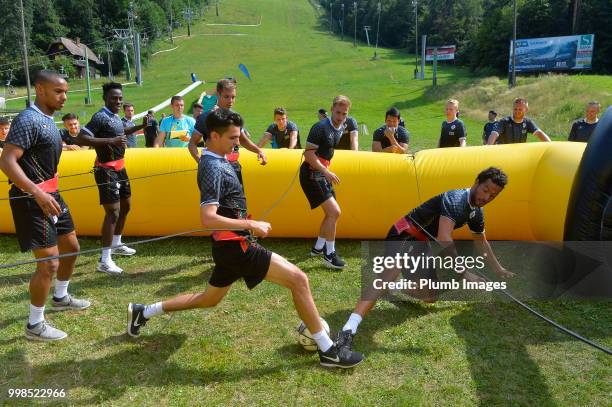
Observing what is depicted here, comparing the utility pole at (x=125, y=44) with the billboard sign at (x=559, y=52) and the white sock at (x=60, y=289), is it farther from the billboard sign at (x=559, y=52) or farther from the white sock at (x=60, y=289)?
the white sock at (x=60, y=289)

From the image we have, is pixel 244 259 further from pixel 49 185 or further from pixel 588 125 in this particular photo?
pixel 588 125

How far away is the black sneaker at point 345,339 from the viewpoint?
3.60m

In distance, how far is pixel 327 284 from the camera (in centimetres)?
508

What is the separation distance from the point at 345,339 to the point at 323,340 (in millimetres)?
241

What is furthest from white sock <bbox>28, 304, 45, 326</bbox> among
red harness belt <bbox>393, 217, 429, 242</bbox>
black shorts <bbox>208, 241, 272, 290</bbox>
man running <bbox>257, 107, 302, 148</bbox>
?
man running <bbox>257, 107, 302, 148</bbox>

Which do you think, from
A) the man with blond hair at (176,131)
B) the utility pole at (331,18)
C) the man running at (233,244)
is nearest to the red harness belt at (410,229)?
the man running at (233,244)

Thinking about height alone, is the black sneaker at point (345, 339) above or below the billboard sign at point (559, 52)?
below

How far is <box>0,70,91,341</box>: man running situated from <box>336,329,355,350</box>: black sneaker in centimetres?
231

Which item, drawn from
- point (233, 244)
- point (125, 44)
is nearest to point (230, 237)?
point (233, 244)

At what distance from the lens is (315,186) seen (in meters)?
5.45

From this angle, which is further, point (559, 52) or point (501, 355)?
point (559, 52)

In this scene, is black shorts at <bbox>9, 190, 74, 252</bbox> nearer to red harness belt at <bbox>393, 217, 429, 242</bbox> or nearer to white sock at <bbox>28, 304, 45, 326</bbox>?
white sock at <bbox>28, 304, 45, 326</bbox>

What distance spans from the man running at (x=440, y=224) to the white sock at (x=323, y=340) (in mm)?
147

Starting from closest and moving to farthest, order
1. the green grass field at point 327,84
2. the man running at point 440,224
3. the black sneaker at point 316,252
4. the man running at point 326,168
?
the man running at point 440,224
the man running at point 326,168
the black sneaker at point 316,252
the green grass field at point 327,84
